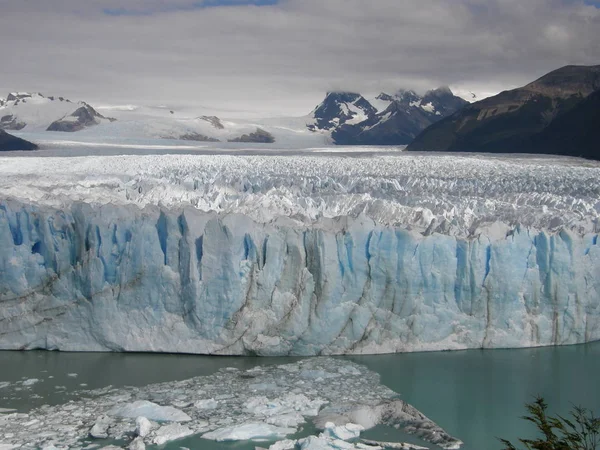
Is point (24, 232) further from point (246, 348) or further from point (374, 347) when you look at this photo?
point (374, 347)

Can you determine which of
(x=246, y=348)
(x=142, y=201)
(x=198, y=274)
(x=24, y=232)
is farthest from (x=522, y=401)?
(x=142, y=201)

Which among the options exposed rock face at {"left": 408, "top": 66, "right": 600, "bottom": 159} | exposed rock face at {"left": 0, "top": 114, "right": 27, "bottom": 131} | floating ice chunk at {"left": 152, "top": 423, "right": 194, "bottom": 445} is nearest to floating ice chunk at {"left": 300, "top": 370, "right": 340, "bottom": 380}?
floating ice chunk at {"left": 152, "top": 423, "right": 194, "bottom": 445}

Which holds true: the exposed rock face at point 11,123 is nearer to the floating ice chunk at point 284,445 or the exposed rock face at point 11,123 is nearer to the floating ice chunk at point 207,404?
the floating ice chunk at point 207,404

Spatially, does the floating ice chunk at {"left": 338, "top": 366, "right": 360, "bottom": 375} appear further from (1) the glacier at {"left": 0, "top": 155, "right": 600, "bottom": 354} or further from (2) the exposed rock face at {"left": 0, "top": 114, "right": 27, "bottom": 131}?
(2) the exposed rock face at {"left": 0, "top": 114, "right": 27, "bottom": 131}

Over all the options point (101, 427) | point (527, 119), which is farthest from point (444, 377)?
point (527, 119)

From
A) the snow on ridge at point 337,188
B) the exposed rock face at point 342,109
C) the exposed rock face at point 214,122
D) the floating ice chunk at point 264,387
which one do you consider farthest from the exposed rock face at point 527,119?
the exposed rock face at point 342,109

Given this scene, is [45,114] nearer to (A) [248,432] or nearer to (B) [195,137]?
(B) [195,137]
